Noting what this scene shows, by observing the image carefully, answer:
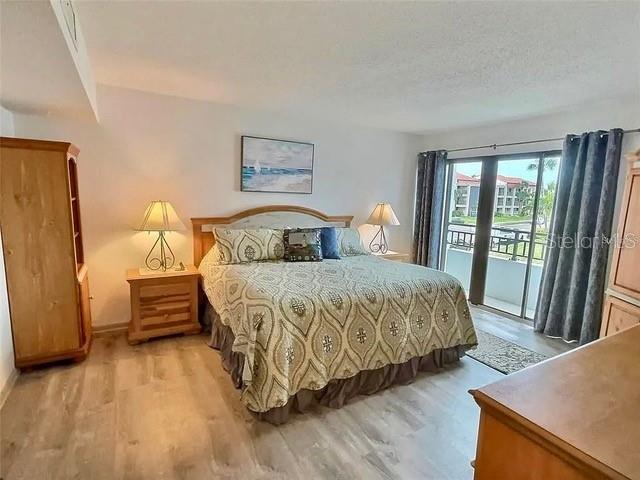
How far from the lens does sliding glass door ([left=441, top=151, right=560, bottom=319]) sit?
3900mm

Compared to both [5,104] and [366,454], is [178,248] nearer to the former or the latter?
[5,104]

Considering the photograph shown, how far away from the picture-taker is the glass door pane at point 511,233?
13.1ft

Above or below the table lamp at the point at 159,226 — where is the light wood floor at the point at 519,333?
below

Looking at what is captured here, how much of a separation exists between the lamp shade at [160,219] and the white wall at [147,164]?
30cm

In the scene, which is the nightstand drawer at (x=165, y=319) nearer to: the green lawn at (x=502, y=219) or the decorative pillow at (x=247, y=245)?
the decorative pillow at (x=247, y=245)

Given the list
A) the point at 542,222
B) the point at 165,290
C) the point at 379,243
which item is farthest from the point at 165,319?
the point at 542,222

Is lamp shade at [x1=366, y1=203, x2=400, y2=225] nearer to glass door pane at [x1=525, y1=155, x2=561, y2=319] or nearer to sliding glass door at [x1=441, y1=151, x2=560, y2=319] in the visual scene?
sliding glass door at [x1=441, y1=151, x2=560, y2=319]

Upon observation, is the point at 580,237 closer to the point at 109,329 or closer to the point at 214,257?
the point at 214,257

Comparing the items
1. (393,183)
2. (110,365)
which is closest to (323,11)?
(110,365)

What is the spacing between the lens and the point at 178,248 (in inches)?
143

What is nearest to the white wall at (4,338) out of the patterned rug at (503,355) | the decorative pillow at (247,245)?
the decorative pillow at (247,245)

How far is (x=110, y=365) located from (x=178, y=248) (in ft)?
4.09

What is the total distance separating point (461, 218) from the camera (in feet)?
15.6

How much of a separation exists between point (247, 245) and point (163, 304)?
917 millimetres
